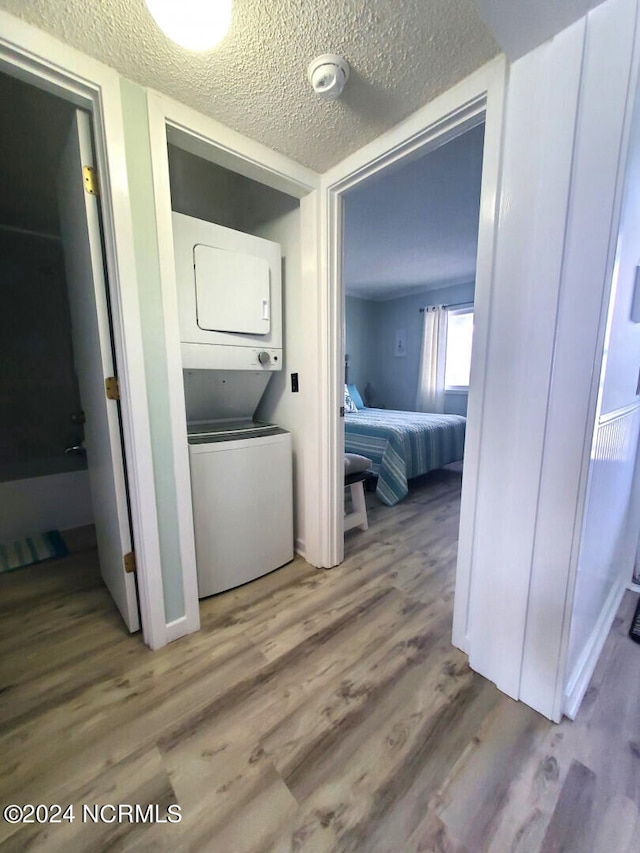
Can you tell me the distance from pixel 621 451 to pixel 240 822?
171 cm

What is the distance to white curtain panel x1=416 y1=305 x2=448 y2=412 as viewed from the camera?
4.82 m

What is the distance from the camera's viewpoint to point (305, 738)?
3.32 ft

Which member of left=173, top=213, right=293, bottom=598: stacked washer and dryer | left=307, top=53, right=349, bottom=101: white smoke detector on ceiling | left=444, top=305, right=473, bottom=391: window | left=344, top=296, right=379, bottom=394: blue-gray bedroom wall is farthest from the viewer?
left=344, top=296, right=379, bottom=394: blue-gray bedroom wall

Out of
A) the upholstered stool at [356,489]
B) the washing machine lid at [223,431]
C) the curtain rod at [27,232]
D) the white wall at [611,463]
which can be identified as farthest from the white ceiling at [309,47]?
the curtain rod at [27,232]

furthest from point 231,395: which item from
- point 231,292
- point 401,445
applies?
point 401,445

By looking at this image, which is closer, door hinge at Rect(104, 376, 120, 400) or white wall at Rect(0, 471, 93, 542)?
door hinge at Rect(104, 376, 120, 400)

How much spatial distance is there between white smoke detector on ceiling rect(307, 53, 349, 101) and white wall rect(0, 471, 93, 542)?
2.83 m

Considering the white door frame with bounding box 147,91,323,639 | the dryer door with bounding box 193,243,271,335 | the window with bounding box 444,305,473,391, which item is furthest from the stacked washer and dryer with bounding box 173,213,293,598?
the window with bounding box 444,305,473,391

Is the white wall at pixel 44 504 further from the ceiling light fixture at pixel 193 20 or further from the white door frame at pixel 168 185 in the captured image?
the ceiling light fixture at pixel 193 20

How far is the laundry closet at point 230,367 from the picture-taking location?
1541 mm

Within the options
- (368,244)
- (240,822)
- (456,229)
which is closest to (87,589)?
(240,822)

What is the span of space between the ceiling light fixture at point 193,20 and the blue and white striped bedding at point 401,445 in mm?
2532

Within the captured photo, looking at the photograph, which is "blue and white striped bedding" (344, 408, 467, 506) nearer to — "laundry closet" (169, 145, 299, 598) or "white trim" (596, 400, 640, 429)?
"laundry closet" (169, 145, 299, 598)

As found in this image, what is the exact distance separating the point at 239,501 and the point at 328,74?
1.71 meters
